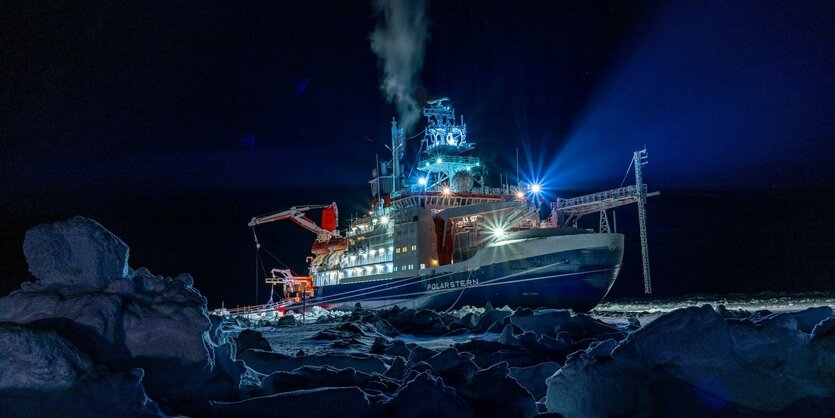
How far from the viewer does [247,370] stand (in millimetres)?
→ 6152

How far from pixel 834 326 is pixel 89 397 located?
6910 millimetres

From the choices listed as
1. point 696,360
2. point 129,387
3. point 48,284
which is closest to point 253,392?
point 129,387

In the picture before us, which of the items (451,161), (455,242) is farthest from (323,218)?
(455,242)

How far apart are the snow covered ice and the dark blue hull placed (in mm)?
28390

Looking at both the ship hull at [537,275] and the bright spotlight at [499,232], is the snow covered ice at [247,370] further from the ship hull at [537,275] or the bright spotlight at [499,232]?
the bright spotlight at [499,232]

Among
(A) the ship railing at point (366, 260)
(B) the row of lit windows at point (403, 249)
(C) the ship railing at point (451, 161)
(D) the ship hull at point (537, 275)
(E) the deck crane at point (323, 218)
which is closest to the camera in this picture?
(D) the ship hull at point (537, 275)

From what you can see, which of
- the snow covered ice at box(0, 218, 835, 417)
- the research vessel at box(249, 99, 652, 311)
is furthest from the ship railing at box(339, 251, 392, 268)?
the snow covered ice at box(0, 218, 835, 417)

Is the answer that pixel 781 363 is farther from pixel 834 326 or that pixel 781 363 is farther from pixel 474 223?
pixel 474 223

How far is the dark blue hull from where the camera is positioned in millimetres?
33500

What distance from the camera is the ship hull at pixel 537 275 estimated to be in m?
33.5

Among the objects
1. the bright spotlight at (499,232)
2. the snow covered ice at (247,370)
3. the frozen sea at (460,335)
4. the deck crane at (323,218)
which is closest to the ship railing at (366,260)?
the deck crane at (323,218)

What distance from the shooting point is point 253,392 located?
5414mm

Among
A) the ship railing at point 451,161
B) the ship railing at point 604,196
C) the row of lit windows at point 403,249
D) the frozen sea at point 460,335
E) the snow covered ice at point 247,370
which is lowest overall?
the frozen sea at point 460,335

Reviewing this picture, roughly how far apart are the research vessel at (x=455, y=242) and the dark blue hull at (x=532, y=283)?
0.06m
